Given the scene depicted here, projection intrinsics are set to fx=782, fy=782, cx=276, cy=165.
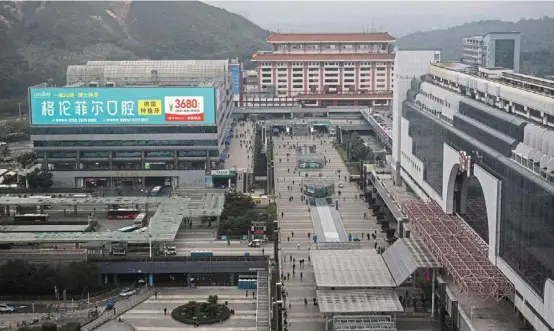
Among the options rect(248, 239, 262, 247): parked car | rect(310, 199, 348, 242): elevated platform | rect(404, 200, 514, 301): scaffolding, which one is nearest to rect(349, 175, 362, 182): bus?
rect(310, 199, 348, 242): elevated platform

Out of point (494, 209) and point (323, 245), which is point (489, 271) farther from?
point (323, 245)

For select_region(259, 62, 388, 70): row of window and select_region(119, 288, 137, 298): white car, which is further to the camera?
select_region(259, 62, 388, 70): row of window

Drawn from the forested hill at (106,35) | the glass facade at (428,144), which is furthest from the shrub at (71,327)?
the forested hill at (106,35)

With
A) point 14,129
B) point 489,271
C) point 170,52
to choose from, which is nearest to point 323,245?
point 489,271

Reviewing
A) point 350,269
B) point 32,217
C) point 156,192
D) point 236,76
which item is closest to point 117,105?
point 156,192

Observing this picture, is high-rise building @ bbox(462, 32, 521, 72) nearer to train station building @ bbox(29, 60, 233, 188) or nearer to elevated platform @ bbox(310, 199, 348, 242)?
train station building @ bbox(29, 60, 233, 188)

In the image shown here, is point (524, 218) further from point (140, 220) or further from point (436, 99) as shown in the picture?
point (140, 220)
